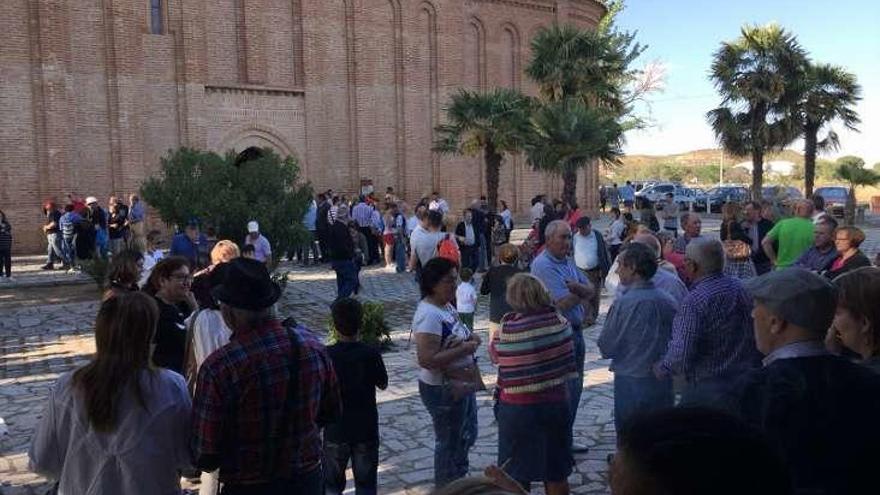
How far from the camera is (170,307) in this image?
493cm

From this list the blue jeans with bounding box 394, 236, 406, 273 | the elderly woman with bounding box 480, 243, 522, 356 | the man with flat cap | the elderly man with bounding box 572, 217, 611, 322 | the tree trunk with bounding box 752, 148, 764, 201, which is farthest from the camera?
the tree trunk with bounding box 752, 148, 764, 201

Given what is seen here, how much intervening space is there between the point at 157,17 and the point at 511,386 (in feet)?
77.0

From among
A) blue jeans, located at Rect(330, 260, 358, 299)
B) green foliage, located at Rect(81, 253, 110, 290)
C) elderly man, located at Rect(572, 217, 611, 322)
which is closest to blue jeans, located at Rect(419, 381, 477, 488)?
elderly man, located at Rect(572, 217, 611, 322)

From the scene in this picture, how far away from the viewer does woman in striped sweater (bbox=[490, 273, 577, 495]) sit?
180 inches

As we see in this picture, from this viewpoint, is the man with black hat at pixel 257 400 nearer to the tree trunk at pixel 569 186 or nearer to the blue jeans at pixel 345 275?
the blue jeans at pixel 345 275

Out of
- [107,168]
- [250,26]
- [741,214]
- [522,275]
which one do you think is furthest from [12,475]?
[250,26]

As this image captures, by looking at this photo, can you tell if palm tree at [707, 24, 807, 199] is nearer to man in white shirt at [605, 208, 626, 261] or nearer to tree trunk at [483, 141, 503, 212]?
tree trunk at [483, 141, 503, 212]

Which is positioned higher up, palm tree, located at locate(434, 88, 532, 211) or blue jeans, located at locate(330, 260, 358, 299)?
palm tree, located at locate(434, 88, 532, 211)

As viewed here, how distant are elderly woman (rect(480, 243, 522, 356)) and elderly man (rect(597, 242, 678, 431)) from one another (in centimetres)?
172

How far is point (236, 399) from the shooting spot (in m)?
3.11

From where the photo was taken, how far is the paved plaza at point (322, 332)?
6070mm

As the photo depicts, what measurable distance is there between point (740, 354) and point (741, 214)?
800 cm

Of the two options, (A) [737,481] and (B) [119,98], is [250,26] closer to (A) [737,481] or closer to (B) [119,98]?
(B) [119,98]

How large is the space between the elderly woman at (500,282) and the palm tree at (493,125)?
15398 mm
